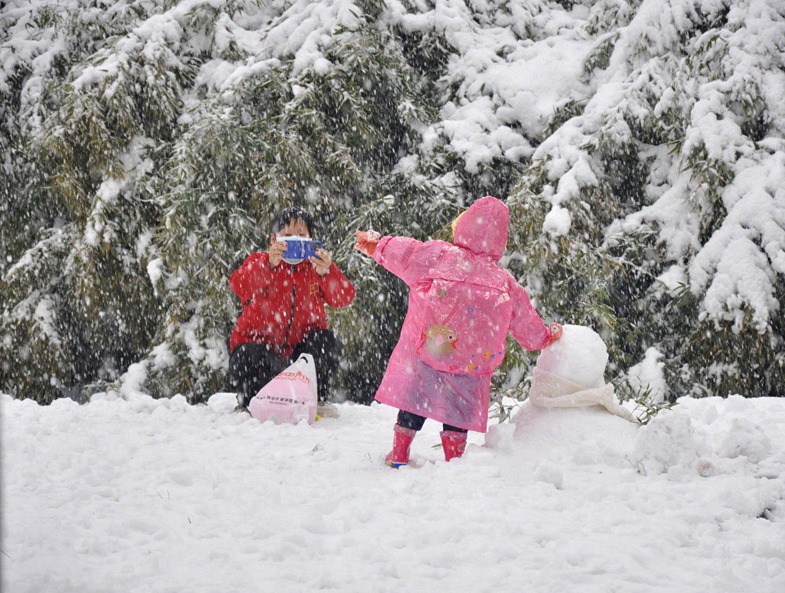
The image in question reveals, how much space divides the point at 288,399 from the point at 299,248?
85 cm

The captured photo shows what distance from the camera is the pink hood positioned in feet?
9.98

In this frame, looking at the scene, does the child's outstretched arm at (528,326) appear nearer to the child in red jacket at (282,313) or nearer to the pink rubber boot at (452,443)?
the pink rubber boot at (452,443)

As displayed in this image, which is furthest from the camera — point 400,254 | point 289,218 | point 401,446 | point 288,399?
point 289,218

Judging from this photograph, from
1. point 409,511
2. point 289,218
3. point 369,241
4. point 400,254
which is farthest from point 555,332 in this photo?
point 289,218

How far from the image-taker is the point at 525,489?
2393 mm

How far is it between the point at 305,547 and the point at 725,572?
1.12 meters

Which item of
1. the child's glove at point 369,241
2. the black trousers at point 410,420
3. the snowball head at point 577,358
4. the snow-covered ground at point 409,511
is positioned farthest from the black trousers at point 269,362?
the snowball head at point 577,358

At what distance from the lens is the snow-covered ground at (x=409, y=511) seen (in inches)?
68.1

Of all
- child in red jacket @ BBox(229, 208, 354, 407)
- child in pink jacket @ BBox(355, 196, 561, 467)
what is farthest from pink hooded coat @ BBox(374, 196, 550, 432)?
child in red jacket @ BBox(229, 208, 354, 407)

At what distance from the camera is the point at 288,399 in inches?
149

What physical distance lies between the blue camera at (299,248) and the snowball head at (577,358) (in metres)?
1.45

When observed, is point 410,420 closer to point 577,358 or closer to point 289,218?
point 577,358

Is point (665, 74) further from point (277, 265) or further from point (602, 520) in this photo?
point (602, 520)

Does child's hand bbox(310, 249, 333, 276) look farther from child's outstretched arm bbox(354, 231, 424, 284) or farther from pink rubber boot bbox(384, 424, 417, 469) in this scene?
pink rubber boot bbox(384, 424, 417, 469)
